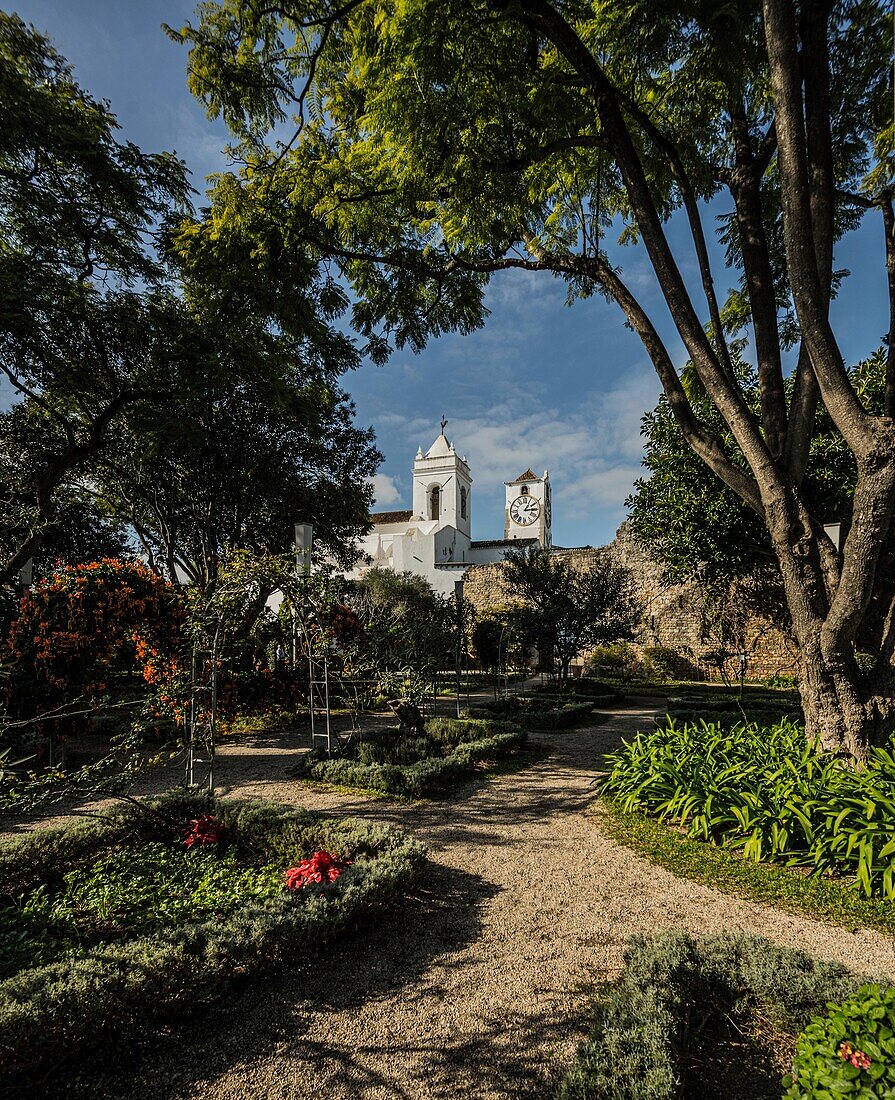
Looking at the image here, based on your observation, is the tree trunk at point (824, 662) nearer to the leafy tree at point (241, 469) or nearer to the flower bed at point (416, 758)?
the flower bed at point (416, 758)

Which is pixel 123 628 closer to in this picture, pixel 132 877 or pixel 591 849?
pixel 132 877

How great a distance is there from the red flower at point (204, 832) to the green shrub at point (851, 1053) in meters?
4.11

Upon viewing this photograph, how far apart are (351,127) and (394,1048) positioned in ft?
23.8

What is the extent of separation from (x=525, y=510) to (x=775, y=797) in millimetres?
41463

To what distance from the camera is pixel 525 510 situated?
1772 inches

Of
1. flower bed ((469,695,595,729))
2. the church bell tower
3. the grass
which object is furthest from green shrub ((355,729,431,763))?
the church bell tower

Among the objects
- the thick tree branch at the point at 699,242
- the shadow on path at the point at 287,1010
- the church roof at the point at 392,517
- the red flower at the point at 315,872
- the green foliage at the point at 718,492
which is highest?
the church roof at the point at 392,517

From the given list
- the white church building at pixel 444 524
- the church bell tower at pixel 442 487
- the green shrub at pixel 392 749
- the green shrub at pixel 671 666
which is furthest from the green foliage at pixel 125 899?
the church bell tower at pixel 442 487

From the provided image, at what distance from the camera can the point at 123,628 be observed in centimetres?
736

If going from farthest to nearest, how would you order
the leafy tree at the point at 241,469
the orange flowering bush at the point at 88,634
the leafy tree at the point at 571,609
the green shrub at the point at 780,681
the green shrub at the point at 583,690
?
1. the green shrub at the point at 780,681
2. the leafy tree at the point at 571,609
3. the green shrub at the point at 583,690
4. the leafy tree at the point at 241,469
5. the orange flowering bush at the point at 88,634

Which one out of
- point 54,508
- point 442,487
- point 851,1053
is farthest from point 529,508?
point 851,1053

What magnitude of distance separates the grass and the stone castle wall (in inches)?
444

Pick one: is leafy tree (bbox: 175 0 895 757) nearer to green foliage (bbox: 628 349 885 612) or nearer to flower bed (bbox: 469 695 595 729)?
green foliage (bbox: 628 349 885 612)

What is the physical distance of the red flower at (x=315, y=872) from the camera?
11.0ft
